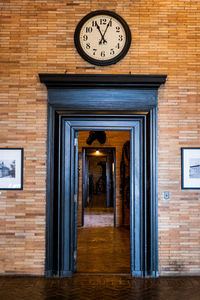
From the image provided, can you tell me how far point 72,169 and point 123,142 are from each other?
156 inches

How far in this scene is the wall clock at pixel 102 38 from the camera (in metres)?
4.51

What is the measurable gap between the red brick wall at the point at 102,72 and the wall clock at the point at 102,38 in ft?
0.33

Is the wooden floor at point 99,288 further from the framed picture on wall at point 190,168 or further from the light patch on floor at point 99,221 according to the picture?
the light patch on floor at point 99,221

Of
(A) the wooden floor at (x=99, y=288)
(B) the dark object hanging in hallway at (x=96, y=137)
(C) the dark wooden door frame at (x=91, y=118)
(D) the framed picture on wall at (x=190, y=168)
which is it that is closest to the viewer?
(A) the wooden floor at (x=99, y=288)

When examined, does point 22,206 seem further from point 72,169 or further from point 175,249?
point 175,249

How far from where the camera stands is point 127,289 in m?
3.87

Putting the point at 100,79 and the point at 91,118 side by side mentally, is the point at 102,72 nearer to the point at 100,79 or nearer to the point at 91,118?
A: the point at 100,79

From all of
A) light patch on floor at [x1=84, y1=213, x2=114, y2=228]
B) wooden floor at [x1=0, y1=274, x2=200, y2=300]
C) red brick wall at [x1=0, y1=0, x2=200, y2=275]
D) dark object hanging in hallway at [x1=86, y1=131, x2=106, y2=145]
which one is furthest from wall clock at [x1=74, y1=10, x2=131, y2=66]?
light patch on floor at [x1=84, y1=213, x2=114, y2=228]

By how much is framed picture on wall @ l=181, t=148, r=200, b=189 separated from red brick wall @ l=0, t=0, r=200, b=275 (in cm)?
10

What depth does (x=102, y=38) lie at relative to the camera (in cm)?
457

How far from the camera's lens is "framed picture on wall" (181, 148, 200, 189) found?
4473mm

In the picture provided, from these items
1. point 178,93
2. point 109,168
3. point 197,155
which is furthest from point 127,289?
point 109,168

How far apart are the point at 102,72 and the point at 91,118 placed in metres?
0.76

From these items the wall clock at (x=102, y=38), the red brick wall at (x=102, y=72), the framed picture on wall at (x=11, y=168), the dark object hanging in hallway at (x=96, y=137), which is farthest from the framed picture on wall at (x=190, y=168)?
the dark object hanging in hallway at (x=96, y=137)
